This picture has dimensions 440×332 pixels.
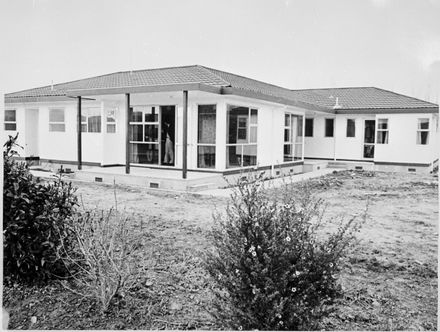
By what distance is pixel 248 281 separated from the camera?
271 centimetres

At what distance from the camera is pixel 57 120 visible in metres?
13.5

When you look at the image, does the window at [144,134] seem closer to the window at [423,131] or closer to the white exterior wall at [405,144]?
the white exterior wall at [405,144]

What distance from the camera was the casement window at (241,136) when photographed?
11375mm

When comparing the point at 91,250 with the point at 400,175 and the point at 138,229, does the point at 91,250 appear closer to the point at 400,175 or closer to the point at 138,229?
the point at 138,229

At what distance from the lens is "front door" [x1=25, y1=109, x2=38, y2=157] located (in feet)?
43.1

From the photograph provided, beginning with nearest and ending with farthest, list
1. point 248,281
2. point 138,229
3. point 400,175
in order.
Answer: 1. point 248,281
2. point 138,229
3. point 400,175

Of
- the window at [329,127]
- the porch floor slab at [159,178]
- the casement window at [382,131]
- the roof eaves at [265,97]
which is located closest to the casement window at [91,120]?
the porch floor slab at [159,178]

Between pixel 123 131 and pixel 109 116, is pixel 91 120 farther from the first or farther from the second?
pixel 123 131

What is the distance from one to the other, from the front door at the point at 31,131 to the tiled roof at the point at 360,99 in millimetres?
9305

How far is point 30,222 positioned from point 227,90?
7.62 metres

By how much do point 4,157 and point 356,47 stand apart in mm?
3511

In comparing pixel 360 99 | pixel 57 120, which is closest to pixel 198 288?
pixel 57 120

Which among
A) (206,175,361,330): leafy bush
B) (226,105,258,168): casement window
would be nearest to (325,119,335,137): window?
(226,105,258,168): casement window

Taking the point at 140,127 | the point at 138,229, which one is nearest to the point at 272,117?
the point at 140,127
